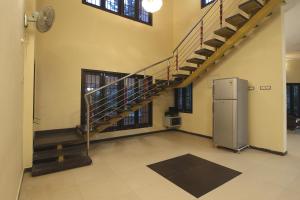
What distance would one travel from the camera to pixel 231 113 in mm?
4117

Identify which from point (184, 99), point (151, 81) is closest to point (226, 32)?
point (151, 81)

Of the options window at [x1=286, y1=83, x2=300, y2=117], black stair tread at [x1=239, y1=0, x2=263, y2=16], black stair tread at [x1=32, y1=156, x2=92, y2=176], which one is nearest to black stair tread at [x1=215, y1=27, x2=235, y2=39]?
black stair tread at [x1=239, y1=0, x2=263, y2=16]

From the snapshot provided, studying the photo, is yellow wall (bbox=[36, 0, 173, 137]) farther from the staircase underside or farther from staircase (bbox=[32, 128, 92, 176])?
the staircase underside

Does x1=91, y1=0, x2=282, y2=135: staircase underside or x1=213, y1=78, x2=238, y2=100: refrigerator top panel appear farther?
x1=213, y1=78, x2=238, y2=100: refrigerator top panel

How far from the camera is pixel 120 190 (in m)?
2.52

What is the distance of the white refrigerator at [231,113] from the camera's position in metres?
4.07

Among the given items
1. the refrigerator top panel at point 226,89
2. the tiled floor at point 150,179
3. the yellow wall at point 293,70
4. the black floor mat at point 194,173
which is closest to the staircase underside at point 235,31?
the refrigerator top panel at point 226,89

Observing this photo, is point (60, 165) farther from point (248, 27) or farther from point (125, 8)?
point (125, 8)

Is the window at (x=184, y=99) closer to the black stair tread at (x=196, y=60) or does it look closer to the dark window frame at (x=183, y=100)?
the dark window frame at (x=183, y=100)

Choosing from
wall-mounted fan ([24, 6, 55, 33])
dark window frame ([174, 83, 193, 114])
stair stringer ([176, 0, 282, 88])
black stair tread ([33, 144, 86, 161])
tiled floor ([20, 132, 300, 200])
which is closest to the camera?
tiled floor ([20, 132, 300, 200])

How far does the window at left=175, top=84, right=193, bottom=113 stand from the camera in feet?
21.2

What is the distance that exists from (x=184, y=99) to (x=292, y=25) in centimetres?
422

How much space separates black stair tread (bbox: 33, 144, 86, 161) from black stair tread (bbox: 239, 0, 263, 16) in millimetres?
4512

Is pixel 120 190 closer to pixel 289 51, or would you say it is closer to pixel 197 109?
pixel 197 109
